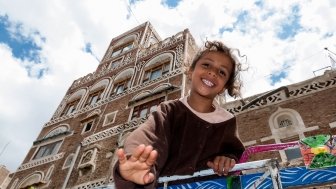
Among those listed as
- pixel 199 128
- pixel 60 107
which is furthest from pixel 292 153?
pixel 60 107

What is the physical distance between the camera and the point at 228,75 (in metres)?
3.17

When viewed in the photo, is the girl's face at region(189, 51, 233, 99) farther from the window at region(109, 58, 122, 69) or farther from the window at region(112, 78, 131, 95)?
the window at region(109, 58, 122, 69)

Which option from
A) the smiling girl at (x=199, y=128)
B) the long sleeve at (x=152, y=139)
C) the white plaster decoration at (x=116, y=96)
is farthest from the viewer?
the white plaster decoration at (x=116, y=96)

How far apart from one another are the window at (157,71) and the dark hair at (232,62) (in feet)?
45.4

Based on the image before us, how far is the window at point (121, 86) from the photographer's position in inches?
753

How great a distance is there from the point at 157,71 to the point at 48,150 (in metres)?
8.83

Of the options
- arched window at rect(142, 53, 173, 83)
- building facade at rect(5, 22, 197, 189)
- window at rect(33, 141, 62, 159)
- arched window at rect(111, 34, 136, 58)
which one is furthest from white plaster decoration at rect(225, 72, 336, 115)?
arched window at rect(111, 34, 136, 58)

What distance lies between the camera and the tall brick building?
31.3ft

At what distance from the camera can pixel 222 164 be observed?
279 cm

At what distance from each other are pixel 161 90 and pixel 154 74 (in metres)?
3.67

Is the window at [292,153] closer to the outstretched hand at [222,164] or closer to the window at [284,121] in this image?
the window at [284,121]

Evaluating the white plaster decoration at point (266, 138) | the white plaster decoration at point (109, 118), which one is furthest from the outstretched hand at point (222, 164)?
the white plaster decoration at point (109, 118)

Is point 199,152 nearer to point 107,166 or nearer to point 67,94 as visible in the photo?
point 107,166

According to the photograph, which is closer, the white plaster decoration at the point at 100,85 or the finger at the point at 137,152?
the finger at the point at 137,152
